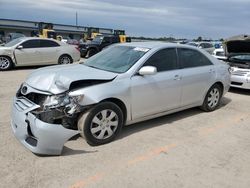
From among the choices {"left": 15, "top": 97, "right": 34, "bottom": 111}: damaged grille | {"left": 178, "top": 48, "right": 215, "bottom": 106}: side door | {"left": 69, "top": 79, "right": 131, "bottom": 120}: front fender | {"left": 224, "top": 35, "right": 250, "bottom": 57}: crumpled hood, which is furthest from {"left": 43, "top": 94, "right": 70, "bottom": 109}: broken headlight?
{"left": 224, "top": 35, "right": 250, "bottom": 57}: crumpled hood

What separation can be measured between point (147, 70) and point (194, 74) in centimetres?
151

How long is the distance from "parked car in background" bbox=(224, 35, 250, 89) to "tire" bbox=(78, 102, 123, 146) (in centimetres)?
555

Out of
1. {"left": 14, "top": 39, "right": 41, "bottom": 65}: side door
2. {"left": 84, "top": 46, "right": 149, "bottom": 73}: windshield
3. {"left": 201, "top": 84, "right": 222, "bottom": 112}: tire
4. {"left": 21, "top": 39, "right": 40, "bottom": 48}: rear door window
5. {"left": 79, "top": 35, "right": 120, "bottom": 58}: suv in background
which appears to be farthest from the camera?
{"left": 79, "top": 35, "right": 120, "bottom": 58}: suv in background

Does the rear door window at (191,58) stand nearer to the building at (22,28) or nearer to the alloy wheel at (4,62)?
the alloy wheel at (4,62)

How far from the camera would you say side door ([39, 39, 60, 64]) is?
12.8 meters

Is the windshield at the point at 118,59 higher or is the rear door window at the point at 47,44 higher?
the rear door window at the point at 47,44

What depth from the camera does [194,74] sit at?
18.8 feet

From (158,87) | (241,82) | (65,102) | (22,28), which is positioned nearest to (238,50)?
(241,82)

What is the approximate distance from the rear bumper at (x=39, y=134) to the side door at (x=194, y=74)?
2.63 meters

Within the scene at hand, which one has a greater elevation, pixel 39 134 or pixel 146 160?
pixel 39 134

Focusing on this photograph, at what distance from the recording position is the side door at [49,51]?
12750 millimetres

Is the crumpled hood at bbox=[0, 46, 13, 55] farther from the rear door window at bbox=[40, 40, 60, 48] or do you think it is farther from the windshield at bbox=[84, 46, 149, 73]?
the windshield at bbox=[84, 46, 149, 73]

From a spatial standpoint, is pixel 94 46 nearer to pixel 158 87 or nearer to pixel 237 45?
pixel 237 45

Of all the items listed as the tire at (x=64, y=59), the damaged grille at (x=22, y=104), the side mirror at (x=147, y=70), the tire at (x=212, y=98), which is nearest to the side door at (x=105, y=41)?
the tire at (x=64, y=59)
